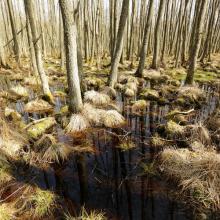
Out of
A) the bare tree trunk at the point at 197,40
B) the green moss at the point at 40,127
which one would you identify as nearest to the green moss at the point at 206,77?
the bare tree trunk at the point at 197,40

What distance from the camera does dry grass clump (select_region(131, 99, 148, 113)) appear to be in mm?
9634

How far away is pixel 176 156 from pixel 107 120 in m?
3.02

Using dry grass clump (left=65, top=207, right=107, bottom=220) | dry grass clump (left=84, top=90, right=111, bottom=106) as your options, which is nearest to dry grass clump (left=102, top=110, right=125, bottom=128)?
dry grass clump (left=84, top=90, right=111, bottom=106)

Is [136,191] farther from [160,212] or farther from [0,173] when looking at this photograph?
[0,173]

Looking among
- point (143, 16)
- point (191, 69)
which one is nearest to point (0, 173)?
point (191, 69)

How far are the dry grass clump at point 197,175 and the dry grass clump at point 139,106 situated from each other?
408 cm

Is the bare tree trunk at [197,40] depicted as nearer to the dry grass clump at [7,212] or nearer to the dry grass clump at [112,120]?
the dry grass clump at [112,120]

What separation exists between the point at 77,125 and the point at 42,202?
331cm

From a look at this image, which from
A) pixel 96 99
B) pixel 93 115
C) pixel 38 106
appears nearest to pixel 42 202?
pixel 93 115

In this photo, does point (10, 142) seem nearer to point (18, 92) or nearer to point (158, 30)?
point (18, 92)

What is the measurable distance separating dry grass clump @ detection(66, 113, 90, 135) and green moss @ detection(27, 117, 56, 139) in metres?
0.69

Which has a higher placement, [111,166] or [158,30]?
[158,30]

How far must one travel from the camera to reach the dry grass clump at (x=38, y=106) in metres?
9.37

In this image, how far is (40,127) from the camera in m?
7.35
